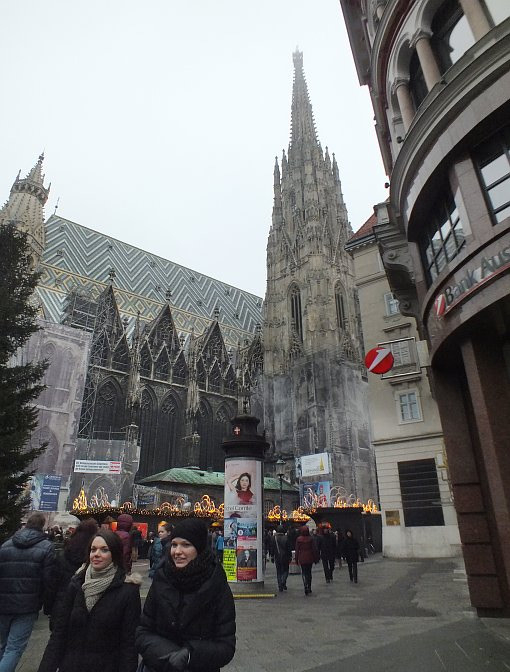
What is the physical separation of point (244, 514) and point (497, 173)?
8675 millimetres

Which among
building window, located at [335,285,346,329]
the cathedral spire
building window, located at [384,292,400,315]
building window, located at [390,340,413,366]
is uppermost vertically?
the cathedral spire

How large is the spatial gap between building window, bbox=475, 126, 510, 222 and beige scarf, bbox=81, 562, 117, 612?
6750 mm

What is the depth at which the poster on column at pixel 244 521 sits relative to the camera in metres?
10.9

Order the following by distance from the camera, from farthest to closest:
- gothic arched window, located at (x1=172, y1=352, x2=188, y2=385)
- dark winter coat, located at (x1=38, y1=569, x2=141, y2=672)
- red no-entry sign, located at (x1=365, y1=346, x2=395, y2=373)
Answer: gothic arched window, located at (x1=172, y1=352, x2=188, y2=385) → red no-entry sign, located at (x1=365, y1=346, x2=395, y2=373) → dark winter coat, located at (x1=38, y1=569, x2=141, y2=672)

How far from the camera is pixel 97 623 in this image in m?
2.78

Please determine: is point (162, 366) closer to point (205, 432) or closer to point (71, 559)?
point (205, 432)

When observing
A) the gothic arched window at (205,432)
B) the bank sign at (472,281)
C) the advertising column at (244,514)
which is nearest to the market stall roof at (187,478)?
the gothic arched window at (205,432)

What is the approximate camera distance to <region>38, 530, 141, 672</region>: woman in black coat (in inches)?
108

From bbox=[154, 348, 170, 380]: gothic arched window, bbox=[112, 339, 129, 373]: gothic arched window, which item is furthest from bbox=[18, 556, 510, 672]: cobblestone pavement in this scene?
bbox=[154, 348, 170, 380]: gothic arched window

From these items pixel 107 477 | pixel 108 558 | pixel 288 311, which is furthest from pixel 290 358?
pixel 108 558

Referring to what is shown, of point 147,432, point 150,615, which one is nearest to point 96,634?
point 150,615

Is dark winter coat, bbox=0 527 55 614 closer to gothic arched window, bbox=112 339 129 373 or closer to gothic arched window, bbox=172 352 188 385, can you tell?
gothic arched window, bbox=112 339 129 373

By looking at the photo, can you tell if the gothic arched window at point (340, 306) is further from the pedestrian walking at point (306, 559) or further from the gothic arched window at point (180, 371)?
the pedestrian walking at point (306, 559)

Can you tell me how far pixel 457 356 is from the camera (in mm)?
8078
